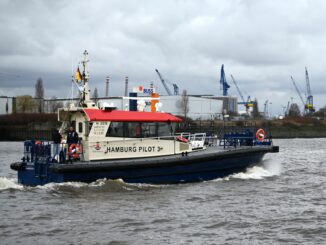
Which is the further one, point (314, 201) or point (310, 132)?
point (310, 132)

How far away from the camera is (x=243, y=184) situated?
18.1 meters

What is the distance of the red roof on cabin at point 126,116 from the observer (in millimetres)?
17234

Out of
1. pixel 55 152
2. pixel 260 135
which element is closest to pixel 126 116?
pixel 55 152

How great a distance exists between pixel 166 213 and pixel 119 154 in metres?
4.43

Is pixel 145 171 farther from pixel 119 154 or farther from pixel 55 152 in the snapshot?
pixel 55 152

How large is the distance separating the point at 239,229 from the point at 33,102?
10212 cm

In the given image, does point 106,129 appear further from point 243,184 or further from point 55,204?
point 243,184

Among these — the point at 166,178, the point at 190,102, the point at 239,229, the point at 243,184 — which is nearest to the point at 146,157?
the point at 166,178

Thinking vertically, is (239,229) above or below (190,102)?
below

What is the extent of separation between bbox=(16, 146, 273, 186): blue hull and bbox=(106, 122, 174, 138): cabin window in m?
1.30

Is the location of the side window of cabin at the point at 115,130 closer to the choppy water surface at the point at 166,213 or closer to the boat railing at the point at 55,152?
the boat railing at the point at 55,152

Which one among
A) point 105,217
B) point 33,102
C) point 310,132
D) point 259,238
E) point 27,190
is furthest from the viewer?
point 33,102

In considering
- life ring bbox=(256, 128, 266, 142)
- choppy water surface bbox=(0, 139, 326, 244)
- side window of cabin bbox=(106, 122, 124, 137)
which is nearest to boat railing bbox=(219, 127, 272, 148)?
life ring bbox=(256, 128, 266, 142)

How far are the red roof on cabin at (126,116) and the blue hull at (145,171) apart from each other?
163 cm
